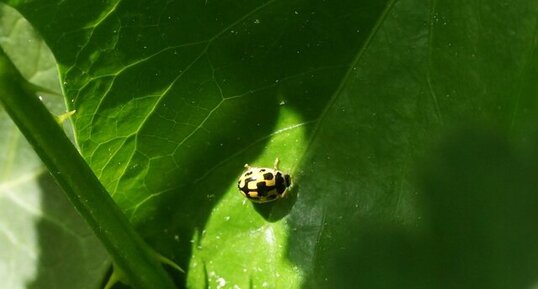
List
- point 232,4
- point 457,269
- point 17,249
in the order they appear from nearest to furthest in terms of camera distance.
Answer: point 232,4
point 457,269
point 17,249

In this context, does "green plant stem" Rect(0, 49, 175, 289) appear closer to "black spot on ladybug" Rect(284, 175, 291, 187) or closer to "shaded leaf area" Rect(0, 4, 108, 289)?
"black spot on ladybug" Rect(284, 175, 291, 187)

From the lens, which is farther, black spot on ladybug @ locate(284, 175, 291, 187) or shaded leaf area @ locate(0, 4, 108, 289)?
shaded leaf area @ locate(0, 4, 108, 289)

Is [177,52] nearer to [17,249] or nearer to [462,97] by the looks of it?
[462,97]

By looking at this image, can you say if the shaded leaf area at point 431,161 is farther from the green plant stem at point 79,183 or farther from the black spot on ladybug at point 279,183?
the green plant stem at point 79,183

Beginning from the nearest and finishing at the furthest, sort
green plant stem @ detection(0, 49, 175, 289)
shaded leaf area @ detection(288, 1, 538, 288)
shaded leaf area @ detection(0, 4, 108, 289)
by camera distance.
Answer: green plant stem @ detection(0, 49, 175, 289) → shaded leaf area @ detection(288, 1, 538, 288) → shaded leaf area @ detection(0, 4, 108, 289)

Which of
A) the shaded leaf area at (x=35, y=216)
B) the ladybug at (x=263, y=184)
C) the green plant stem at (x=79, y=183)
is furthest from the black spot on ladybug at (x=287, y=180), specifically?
the shaded leaf area at (x=35, y=216)

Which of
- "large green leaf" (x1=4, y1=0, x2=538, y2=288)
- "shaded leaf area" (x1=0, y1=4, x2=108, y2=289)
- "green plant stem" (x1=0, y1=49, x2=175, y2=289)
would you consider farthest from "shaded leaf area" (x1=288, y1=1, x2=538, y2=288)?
"shaded leaf area" (x1=0, y1=4, x2=108, y2=289)

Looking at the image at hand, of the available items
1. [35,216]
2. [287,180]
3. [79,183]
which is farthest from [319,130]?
[35,216]

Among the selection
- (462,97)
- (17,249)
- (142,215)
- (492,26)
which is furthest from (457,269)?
(17,249)
